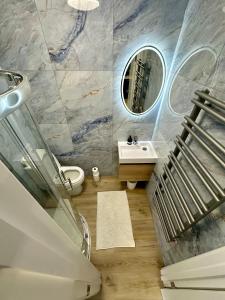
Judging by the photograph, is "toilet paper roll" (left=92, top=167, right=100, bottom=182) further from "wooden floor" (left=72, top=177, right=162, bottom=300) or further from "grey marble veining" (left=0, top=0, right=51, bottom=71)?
"grey marble veining" (left=0, top=0, right=51, bottom=71)

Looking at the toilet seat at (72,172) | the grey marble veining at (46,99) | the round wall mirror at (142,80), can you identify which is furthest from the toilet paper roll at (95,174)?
the round wall mirror at (142,80)

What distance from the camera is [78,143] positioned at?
1915 mm

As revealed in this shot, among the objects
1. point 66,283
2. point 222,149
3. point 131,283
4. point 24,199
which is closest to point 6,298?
point 24,199

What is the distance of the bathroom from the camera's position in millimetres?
465

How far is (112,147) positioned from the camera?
6.42ft

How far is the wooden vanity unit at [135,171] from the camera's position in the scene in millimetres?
1732

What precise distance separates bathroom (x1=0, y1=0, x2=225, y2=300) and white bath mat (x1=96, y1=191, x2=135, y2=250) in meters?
0.01

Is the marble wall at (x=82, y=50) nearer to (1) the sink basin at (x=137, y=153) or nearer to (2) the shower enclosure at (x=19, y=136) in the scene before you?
(1) the sink basin at (x=137, y=153)

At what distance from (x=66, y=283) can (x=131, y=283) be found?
44.5 inches

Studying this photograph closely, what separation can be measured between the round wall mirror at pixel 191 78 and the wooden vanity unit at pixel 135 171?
71 cm

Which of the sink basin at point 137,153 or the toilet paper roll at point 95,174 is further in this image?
the toilet paper roll at point 95,174

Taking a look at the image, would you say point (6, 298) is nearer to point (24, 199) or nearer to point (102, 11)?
point (24, 199)

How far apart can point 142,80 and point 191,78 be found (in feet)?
1.85

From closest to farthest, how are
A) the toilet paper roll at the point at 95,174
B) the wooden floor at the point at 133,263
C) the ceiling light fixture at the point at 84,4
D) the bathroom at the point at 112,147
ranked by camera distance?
the bathroom at the point at 112,147 → the ceiling light fixture at the point at 84,4 → the wooden floor at the point at 133,263 → the toilet paper roll at the point at 95,174
